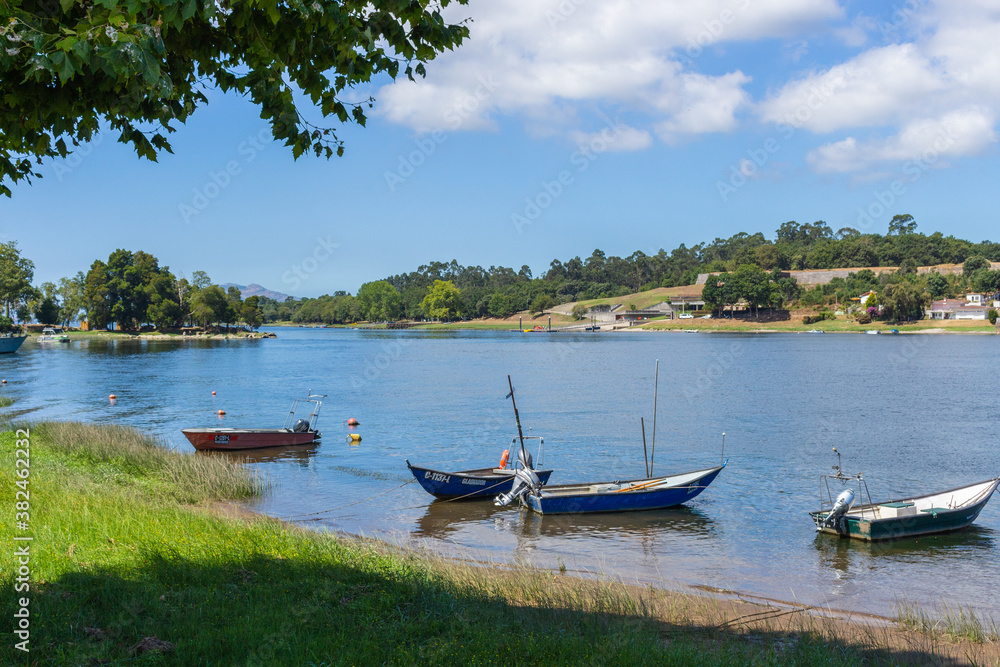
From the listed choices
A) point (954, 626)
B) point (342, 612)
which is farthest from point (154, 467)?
point (954, 626)

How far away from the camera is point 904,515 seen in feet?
69.2

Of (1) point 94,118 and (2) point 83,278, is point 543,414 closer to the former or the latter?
(1) point 94,118

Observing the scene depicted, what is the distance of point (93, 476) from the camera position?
67.8 ft

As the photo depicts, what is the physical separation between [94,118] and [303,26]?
7.01ft

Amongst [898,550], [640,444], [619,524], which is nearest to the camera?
[898,550]

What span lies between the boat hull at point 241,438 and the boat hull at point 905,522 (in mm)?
24790

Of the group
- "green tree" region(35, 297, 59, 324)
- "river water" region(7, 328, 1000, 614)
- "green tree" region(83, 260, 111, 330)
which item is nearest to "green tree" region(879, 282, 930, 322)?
"river water" region(7, 328, 1000, 614)

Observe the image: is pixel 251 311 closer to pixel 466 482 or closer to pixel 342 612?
pixel 466 482

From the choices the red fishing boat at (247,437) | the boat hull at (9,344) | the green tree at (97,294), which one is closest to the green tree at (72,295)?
the green tree at (97,294)

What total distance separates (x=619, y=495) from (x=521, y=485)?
329cm

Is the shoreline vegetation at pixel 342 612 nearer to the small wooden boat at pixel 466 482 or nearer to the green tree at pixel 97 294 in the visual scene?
the small wooden boat at pixel 466 482

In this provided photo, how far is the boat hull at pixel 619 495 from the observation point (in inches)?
901

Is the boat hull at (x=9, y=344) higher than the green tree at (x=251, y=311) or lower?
lower

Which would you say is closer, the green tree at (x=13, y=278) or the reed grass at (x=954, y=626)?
the reed grass at (x=954, y=626)
